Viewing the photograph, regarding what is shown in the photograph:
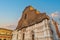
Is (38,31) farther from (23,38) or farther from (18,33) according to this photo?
(18,33)

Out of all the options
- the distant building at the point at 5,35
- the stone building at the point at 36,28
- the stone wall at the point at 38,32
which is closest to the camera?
the stone wall at the point at 38,32

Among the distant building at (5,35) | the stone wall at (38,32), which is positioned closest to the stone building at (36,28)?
the stone wall at (38,32)

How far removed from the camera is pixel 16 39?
23.8m

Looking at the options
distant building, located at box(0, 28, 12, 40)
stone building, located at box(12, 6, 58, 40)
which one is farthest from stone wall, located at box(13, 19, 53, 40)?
distant building, located at box(0, 28, 12, 40)

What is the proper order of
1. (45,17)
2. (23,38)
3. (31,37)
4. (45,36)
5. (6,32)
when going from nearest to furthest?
(45,36) → (45,17) → (31,37) → (23,38) → (6,32)

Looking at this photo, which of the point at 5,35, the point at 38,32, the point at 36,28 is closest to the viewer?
the point at 38,32

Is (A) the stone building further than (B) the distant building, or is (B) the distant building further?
(B) the distant building

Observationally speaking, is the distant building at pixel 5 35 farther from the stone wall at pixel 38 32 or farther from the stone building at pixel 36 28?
the stone wall at pixel 38 32

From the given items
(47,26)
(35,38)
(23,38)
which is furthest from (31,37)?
(47,26)

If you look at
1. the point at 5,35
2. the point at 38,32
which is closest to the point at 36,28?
the point at 38,32

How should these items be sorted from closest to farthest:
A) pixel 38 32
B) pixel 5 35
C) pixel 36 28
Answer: pixel 38 32 < pixel 36 28 < pixel 5 35

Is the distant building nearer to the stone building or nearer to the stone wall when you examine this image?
the stone building

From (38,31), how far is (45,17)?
8.84 ft

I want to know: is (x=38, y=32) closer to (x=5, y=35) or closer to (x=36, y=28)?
(x=36, y=28)
